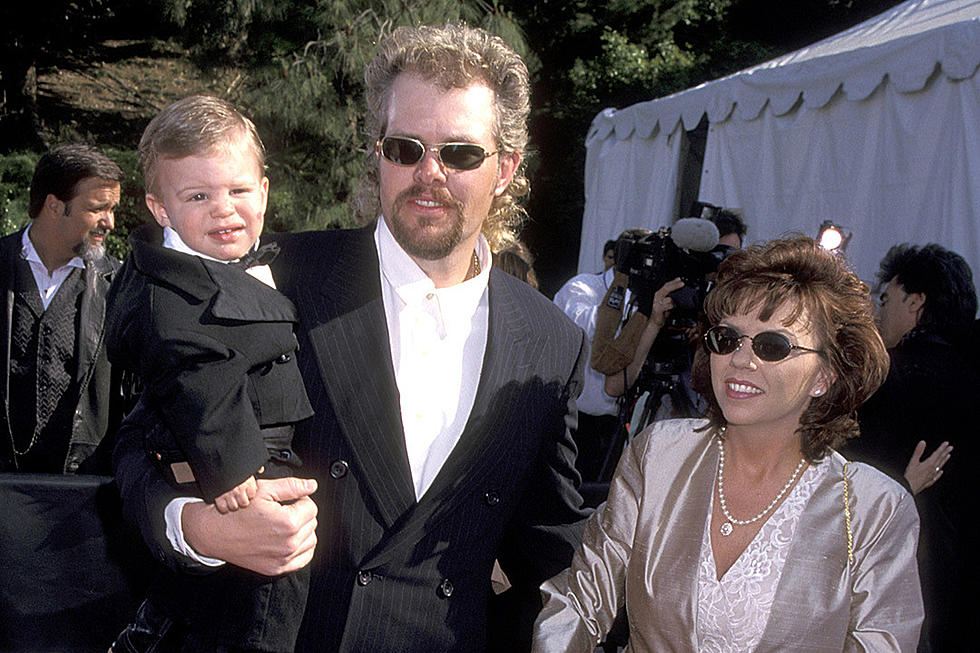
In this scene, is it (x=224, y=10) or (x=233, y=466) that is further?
(x=224, y=10)

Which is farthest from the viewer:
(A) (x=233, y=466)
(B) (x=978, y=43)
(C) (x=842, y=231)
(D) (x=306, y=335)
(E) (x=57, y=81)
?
(E) (x=57, y=81)

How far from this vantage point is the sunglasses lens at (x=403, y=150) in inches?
76.6

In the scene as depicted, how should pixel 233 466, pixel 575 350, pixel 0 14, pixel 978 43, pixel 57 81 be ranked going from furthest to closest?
pixel 57 81 → pixel 0 14 → pixel 978 43 → pixel 575 350 → pixel 233 466

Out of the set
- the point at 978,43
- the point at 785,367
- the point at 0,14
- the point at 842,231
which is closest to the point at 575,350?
the point at 785,367

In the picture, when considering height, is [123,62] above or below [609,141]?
above

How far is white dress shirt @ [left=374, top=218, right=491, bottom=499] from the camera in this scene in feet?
6.37

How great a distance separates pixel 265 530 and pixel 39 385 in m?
2.76

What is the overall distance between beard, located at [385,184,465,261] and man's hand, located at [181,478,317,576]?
62 cm

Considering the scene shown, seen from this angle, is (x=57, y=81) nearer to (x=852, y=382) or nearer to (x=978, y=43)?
(x=978, y=43)

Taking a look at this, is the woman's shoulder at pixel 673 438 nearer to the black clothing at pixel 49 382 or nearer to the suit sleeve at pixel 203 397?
the suit sleeve at pixel 203 397

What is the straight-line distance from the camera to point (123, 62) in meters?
18.2

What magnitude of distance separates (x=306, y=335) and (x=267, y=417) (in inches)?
9.3

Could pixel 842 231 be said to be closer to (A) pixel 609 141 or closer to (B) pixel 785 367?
(B) pixel 785 367

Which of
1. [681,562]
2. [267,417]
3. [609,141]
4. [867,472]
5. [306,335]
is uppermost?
[609,141]
